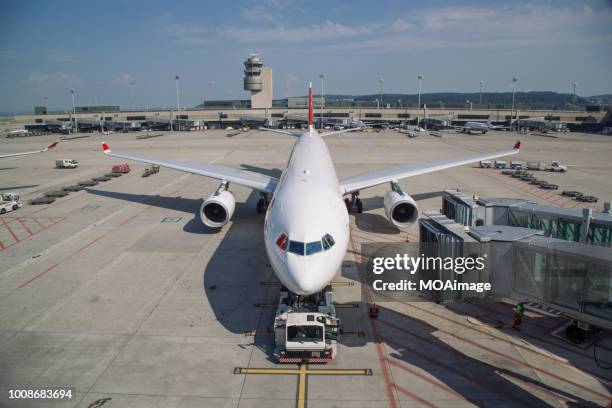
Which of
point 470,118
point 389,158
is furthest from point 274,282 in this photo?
point 470,118

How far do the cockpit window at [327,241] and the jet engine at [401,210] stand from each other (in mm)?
11116

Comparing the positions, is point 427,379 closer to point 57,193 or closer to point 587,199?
point 587,199

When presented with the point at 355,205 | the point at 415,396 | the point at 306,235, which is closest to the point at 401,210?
the point at 355,205

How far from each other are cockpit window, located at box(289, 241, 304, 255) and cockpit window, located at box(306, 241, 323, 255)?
176mm

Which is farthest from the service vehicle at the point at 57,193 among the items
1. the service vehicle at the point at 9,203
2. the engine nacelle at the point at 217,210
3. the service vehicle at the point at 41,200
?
the engine nacelle at the point at 217,210

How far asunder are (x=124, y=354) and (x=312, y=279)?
6.21 meters

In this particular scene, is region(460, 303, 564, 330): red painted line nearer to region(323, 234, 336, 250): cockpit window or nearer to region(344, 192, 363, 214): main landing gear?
region(323, 234, 336, 250): cockpit window

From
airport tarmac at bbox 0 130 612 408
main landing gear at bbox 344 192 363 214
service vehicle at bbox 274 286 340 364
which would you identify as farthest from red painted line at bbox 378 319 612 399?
main landing gear at bbox 344 192 363 214

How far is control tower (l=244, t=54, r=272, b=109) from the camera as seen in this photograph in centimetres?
14375

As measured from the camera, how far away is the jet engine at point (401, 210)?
23125 mm

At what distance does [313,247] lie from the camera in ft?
40.0

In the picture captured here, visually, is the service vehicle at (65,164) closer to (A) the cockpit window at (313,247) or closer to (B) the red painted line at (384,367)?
(A) the cockpit window at (313,247)

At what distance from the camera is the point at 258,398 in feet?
34.4

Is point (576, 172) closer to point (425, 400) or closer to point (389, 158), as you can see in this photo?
point (389, 158)
